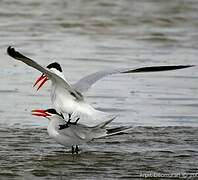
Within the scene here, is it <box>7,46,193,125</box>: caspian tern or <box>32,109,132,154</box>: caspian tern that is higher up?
<box>7,46,193,125</box>: caspian tern

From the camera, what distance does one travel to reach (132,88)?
13.3 m

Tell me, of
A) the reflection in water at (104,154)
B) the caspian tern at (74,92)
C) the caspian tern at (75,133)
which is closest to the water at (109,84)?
the reflection in water at (104,154)

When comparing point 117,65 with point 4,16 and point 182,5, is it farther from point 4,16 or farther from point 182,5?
point 182,5

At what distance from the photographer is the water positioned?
9125 millimetres

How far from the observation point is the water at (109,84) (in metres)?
9.12

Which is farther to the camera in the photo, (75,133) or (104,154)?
(75,133)

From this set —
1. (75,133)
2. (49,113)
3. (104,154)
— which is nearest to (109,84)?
(49,113)

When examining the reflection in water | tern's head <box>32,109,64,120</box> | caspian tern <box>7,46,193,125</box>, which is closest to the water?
the reflection in water

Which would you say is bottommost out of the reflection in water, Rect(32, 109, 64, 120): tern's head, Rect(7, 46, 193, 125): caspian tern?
the reflection in water

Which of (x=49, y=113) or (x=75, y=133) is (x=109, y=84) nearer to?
(x=49, y=113)

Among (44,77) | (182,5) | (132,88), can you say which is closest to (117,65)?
(132,88)

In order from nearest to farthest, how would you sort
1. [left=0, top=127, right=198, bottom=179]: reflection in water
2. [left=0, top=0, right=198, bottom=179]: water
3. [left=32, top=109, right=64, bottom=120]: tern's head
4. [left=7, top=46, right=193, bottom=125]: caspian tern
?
1. [left=0, top=127, right=198, bottom=179]: reflection in water
2. [left=0, top=0, right=198, bottom=179]: water
3. [left=7, top=46, right=193, bottom=125]: caspian tern
4. [left=32, top=109, right=64, bottom=120]: tern's head

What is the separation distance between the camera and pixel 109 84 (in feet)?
44.9

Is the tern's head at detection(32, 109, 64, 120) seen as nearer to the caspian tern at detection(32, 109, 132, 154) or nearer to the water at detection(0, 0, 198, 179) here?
the caspian tern at detection(32, 109, 132, 154)
